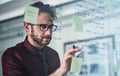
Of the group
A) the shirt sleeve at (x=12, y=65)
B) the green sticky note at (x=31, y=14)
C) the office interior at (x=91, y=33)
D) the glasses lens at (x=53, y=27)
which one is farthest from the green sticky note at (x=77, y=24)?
the shirt sleeve at (x=12, y=65)

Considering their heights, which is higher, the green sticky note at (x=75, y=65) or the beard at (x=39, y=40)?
the beard at (x=39, y=40)

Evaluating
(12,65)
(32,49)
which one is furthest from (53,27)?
(12,65)

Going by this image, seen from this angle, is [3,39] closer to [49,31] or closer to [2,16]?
[2,16]

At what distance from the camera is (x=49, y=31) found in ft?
4.31

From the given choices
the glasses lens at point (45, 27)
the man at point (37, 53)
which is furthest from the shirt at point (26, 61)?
the glasses lens at point (45, 27)

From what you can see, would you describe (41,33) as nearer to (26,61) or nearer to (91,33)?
(26,61)

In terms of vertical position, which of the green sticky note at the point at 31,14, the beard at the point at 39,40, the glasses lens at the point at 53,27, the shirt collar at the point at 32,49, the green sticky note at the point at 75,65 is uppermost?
the green sticky note at the point at 31,14

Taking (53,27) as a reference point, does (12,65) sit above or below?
below

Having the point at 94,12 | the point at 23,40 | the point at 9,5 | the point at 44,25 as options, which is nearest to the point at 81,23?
the point at 94,12

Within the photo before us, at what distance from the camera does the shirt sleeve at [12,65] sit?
1243 mm

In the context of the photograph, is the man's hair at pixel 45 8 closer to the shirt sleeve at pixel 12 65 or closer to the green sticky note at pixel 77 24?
the green sticky note at pixel 77 24

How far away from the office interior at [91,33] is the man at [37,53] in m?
0.05

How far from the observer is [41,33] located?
1271 millimetres

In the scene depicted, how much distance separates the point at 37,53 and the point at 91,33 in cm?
31
